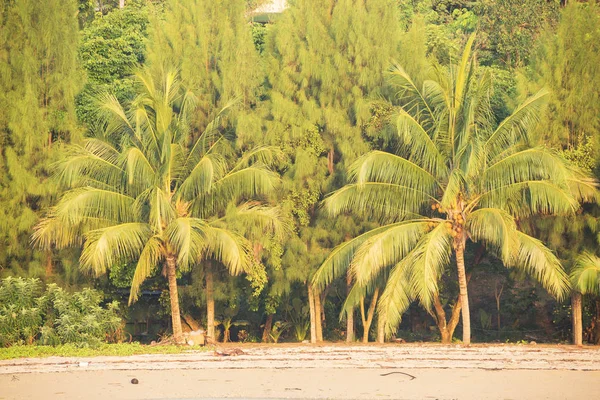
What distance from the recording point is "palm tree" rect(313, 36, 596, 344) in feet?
56.4

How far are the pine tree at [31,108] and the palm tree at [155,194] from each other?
65 cm

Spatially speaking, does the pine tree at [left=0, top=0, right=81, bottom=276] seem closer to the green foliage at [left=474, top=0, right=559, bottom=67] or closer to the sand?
the sand

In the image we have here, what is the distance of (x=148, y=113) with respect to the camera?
18188mm

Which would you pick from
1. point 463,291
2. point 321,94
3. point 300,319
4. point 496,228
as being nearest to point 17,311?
point 300,319

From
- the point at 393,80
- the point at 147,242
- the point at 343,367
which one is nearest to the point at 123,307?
the point at 147,242

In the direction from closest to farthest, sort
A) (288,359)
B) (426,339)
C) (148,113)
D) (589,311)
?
(288,359), (148,113), (589,311), (426,339)

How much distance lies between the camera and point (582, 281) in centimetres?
1764

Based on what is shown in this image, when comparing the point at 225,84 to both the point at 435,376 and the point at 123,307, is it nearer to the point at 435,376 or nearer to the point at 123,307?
the point at 123,307

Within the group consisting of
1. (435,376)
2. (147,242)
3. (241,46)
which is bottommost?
(435,376)

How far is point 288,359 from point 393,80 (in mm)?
6191

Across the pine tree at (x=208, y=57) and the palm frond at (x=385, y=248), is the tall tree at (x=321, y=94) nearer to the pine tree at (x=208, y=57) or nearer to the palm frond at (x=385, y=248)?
the pine tree at (x=208, y=57)

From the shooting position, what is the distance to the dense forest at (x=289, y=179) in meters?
17.6

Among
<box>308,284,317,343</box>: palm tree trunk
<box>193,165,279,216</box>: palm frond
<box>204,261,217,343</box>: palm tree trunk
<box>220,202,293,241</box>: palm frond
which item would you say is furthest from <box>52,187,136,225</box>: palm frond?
<box>308,284,317,343</box>: palm tree trunk

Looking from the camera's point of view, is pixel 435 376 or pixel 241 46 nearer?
pixel 435 376
